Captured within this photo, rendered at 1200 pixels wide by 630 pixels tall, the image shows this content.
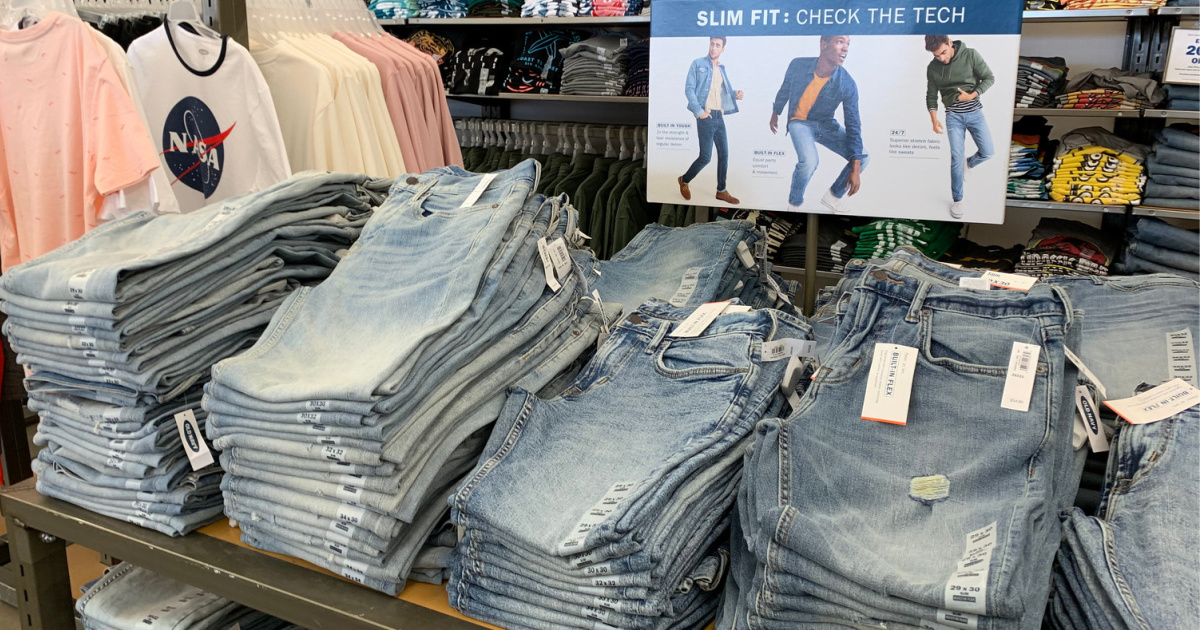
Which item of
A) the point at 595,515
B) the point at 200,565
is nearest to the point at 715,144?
the point at 595,515

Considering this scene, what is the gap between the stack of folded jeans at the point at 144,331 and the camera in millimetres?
1336

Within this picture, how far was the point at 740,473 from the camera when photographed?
116 cm

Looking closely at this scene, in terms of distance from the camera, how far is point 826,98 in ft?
7.31

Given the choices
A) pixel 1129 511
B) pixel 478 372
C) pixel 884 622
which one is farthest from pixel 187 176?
pixel 1129 511

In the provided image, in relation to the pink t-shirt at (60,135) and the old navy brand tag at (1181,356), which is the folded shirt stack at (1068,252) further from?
the pink t-shirt at (60,135)

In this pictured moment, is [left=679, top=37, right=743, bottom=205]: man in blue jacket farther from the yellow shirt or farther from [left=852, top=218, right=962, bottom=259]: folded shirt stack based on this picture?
[left=852, top=218, right=962, bottom=259]: folded shirt stack

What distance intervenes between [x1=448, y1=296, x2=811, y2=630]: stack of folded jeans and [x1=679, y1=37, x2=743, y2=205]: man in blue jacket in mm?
1032

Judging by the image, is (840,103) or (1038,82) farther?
(1038,82)

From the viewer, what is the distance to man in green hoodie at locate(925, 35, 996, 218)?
2094 mm

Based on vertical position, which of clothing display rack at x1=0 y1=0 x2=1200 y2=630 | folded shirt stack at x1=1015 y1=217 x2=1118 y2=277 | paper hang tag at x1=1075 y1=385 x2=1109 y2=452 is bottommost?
clothing display rack at x1=0 y1=0 x2=1200 y2=630

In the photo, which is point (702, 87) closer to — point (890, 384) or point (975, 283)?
point (975, 283)

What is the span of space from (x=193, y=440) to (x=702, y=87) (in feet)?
5.15

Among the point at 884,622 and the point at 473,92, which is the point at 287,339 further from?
the point at 473,92

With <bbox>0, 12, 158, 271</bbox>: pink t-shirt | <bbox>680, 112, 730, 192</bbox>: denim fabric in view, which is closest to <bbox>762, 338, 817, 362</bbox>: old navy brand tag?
<bbox>680, 112, 730, 192</bbox>: denim fabric
